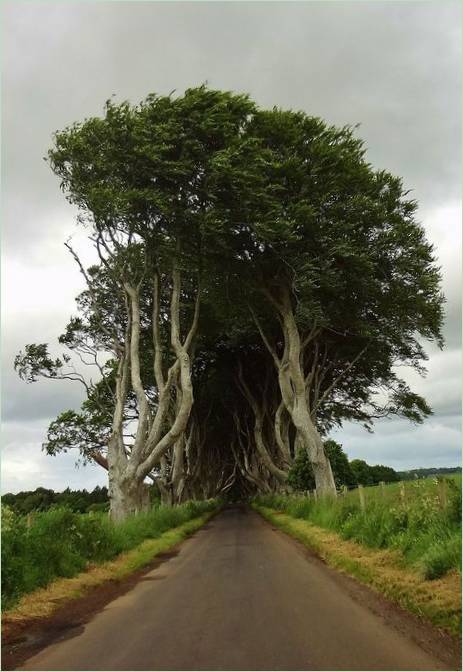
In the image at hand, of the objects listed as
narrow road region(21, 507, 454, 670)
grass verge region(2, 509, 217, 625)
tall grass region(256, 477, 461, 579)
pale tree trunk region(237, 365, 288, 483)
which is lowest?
grass verge region(2, 509, 217, 625)

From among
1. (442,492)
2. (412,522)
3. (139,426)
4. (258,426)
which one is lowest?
(412,522)

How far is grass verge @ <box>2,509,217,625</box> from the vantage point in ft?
32.6

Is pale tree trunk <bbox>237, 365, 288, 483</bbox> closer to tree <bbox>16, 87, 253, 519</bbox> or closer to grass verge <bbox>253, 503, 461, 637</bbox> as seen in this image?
tree <bbox>16, 87, 253, 519</bbox>

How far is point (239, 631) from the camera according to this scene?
26.0 ft

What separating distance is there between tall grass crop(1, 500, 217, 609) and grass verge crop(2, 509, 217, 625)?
19 cm

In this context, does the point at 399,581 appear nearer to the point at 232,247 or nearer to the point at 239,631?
the point at 239,631

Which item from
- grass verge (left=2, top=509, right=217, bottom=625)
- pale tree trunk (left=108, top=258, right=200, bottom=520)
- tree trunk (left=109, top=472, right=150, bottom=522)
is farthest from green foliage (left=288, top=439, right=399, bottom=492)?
grass verge (left=2, top=509, right=217, bottom=625)

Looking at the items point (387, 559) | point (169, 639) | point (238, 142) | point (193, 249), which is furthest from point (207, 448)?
point (169, 639)

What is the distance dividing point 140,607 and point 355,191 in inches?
Answer: 837

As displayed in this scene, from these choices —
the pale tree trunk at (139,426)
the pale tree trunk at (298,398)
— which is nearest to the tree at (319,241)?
the pale tree trunk at (298,398)

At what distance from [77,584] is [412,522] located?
7004 mm

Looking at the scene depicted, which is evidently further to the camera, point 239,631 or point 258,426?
point 258,426

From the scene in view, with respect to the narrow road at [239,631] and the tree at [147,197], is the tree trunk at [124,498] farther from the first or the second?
the narrow road at [239,631]

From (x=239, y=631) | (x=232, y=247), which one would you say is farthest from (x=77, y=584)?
(x=232, y=247)
